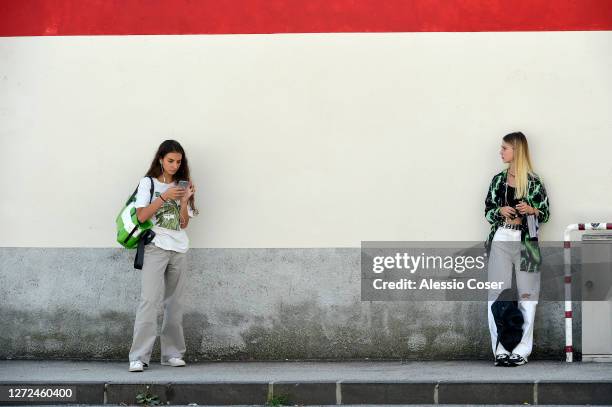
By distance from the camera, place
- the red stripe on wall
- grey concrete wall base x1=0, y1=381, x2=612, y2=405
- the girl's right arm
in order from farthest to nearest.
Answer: the red stripe on wall → the girl's right arm → grey concrete wall base x1=0, y1=381, x2=612, y2=405

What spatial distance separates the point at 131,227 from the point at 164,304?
82 cm

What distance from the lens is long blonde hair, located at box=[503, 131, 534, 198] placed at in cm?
915

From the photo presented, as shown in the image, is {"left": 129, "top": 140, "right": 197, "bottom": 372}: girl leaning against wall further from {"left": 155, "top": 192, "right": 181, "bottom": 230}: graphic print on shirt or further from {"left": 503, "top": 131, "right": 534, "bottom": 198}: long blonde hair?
{"left": 503, "top": 131, "right": 534, "bottom": 198}: long blonde hair

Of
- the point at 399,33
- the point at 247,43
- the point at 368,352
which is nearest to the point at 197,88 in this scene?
the point at 247,43

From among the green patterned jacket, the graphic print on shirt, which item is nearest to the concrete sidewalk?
the green patterned jacket

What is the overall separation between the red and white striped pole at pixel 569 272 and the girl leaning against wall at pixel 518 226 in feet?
0.84

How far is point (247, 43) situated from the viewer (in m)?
9.62

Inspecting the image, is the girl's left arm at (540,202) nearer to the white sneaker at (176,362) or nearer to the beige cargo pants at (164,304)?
the beige cargo pants at (164,304)

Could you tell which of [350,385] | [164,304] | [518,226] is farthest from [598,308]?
[164,304]

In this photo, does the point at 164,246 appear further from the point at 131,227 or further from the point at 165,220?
the point at 131,227

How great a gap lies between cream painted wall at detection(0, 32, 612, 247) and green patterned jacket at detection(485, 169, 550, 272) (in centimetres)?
24

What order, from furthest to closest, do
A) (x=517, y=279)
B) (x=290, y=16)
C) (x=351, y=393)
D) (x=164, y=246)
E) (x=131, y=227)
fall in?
(x=290, y=16) < (x=517, y=279) < (x=164, y=246) < (x=131, y=227) < (x=351, y=393)

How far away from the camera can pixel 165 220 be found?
915 centimetres

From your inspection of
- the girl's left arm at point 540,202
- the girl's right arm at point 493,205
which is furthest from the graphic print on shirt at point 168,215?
the girl's left arm at point 540,202
